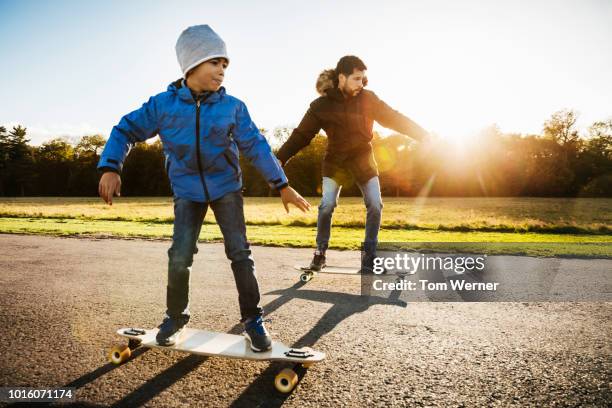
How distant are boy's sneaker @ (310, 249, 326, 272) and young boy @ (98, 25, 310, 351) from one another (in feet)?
8.65

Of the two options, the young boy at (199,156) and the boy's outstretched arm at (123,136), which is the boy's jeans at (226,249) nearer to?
the young boy at (199,156)

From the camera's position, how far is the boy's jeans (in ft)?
8.96

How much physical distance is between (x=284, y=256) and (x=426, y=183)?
50.1m

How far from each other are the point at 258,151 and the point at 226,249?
696 millimetres

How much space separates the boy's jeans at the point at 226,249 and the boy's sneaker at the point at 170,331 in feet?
0.13

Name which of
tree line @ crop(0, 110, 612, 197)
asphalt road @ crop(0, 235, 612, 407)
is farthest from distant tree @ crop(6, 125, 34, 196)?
asphalt road @ crop(0, 235, 612, 407)

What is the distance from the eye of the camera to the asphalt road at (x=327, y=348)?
86.7 inches

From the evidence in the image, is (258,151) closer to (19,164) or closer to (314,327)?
(314,327)

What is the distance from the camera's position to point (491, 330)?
3262 millimetres

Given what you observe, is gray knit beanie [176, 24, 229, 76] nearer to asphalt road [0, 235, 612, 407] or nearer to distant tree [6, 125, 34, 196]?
asphalt road [0, 235, 612, 407]

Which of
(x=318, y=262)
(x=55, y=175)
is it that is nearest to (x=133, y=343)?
(x=318, y=262)

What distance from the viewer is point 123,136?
8.94 feet

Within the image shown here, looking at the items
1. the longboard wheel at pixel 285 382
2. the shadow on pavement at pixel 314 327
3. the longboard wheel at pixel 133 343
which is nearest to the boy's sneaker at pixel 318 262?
the shadow on pavement at pixel 314 327

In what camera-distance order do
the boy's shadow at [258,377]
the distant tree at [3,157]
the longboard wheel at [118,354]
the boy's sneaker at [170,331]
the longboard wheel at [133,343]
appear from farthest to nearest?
the distant tree at [3,157] < the longboard wheel at [133,343] < the boy's sneaker at [170,331] < the longboard wheel at [118,354] < the boy's shadow at [258,377]
